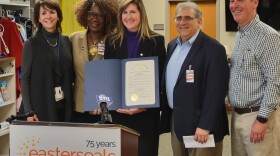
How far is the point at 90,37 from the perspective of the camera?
3.05 m

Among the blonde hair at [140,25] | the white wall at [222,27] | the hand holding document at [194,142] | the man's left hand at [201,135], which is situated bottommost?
the hand holding document at [194,142]

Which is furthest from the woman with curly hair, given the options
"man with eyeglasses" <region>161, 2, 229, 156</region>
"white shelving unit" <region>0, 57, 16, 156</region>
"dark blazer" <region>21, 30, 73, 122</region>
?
"white shelving unit" <region>0, 57, 16, 156</region>

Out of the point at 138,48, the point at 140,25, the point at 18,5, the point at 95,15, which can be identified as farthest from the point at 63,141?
the point at 18,5

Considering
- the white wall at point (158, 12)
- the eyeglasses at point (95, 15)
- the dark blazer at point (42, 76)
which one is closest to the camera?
the dark blazer at point (42, 76)

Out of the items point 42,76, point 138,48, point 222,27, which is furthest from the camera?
point 222,27

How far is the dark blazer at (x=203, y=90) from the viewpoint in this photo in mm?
2338

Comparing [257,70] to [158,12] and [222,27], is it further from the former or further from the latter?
[158,12]

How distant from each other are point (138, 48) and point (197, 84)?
22.6 inches

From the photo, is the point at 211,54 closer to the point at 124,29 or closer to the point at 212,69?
the point at 212,69

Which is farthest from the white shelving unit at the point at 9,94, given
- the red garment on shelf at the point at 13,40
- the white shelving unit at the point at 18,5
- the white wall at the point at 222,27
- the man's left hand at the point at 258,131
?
the white wall at the point at 222,27

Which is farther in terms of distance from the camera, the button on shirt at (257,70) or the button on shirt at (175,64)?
the button on shirt at (175,64)

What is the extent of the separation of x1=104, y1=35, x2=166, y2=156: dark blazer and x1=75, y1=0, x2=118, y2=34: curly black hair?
0.27 metres

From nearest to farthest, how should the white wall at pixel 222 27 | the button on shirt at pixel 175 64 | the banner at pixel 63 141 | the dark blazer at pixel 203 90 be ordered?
the banner at pixel 63 141 < the dark blazer at pixel 203 90 < the button on shirt at pixel 175 64 < the white wall at pixel 222 27

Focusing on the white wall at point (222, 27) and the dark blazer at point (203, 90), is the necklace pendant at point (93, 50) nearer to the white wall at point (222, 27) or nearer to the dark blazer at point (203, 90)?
the dark blazer at point (203, 90)
